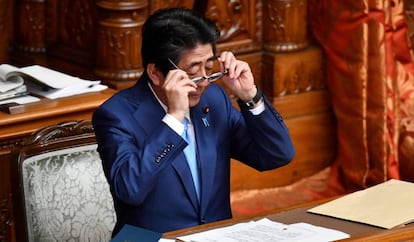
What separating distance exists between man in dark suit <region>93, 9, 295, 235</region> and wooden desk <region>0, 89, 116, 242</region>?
848mm

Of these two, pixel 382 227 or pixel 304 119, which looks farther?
pixel 304 119

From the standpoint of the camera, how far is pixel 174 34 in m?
3.04

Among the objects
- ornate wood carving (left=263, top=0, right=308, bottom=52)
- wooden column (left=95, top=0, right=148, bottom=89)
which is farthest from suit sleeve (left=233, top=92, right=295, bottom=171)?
ornate wood carving (left=263, top=0, right=308, bottom=52)

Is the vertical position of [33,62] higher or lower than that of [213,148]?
lower

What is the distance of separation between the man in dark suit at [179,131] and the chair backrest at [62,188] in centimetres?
27

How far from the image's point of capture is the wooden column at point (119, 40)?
4.61m

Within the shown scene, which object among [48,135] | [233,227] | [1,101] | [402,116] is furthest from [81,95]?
[402,116]

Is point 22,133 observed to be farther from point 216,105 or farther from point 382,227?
point 382,227

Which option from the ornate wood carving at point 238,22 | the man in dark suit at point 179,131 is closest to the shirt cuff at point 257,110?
the man in dark suit at point 179,131

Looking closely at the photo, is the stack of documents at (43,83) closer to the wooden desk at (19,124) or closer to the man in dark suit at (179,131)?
the wooden desk at (19,124)

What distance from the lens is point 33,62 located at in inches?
198

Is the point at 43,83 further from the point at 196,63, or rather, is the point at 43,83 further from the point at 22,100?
the point at 196,63

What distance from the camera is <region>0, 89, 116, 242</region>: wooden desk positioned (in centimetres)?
385

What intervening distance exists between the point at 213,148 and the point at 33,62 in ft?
6.85
